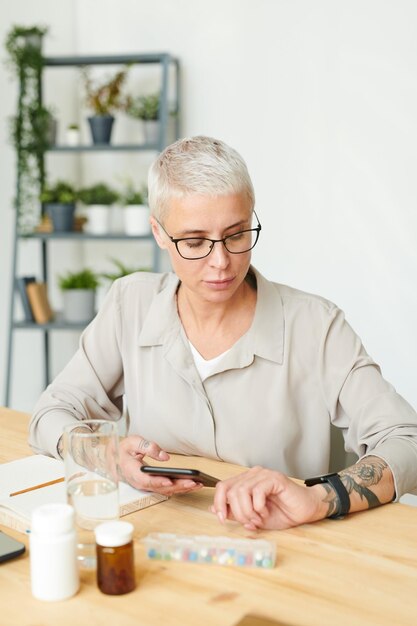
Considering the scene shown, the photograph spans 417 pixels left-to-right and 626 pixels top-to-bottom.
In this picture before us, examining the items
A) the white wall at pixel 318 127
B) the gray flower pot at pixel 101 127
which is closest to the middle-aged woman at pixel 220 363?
the white wall at pixel 318 127

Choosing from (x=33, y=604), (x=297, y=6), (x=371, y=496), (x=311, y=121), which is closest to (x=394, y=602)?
(x=371, y=496)

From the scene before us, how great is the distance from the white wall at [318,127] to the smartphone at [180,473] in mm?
2426

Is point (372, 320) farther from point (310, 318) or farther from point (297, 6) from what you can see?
point (310, 318)

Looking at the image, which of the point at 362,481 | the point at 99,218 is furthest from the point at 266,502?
the point at 99,218

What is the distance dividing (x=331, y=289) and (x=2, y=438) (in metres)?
2.28

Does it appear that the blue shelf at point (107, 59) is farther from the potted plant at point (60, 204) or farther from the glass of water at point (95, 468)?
the glass of water at point (95, 468)

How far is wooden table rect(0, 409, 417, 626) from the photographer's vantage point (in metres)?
1.02

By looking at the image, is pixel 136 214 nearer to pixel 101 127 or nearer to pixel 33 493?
pixel 101 127

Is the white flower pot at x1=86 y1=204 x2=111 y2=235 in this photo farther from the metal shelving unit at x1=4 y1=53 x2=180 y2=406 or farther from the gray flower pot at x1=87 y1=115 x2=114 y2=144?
the gray flower pot at x1=87 y1=115 x2=114 y2=144

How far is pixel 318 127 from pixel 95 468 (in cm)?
288

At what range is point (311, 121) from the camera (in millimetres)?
3771

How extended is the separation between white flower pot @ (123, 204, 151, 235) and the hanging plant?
50cm

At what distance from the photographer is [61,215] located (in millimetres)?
4074

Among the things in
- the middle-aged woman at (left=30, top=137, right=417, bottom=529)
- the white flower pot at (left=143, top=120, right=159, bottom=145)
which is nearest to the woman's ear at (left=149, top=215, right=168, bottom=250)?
the middle-aged woman at (left=30, top=137, right=417, bottom=529)
